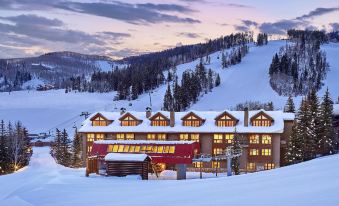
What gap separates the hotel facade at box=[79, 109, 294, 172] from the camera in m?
57.7

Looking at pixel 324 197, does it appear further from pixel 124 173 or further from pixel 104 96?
pixel 104 96

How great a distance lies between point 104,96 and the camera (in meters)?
171

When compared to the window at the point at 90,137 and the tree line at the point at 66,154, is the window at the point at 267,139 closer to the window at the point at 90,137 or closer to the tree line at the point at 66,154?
the window at the point at 90,137

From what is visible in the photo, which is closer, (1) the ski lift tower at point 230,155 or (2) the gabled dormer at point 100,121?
(1) the ski lift tower at point 230,155

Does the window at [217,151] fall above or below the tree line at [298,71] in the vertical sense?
below

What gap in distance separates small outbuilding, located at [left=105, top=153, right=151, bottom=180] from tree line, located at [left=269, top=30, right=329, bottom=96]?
330 ft

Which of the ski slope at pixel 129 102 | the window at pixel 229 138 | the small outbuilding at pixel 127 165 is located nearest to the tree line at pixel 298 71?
the ski slope at pixel 129 102

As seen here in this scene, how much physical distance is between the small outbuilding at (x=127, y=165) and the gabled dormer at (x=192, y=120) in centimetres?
1139

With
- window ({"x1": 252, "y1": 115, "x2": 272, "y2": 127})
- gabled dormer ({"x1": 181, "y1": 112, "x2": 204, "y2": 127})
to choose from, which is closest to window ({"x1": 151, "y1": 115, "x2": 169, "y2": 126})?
gabled dormer ({"x1": 181, "y1": 112, "x2": 204, "y2": 127})

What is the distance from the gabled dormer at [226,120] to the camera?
59.0 meters

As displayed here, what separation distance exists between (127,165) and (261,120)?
771 inches

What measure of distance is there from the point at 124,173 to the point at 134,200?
1166 inches

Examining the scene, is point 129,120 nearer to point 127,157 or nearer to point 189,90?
point 127,157

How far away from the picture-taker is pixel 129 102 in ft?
483
